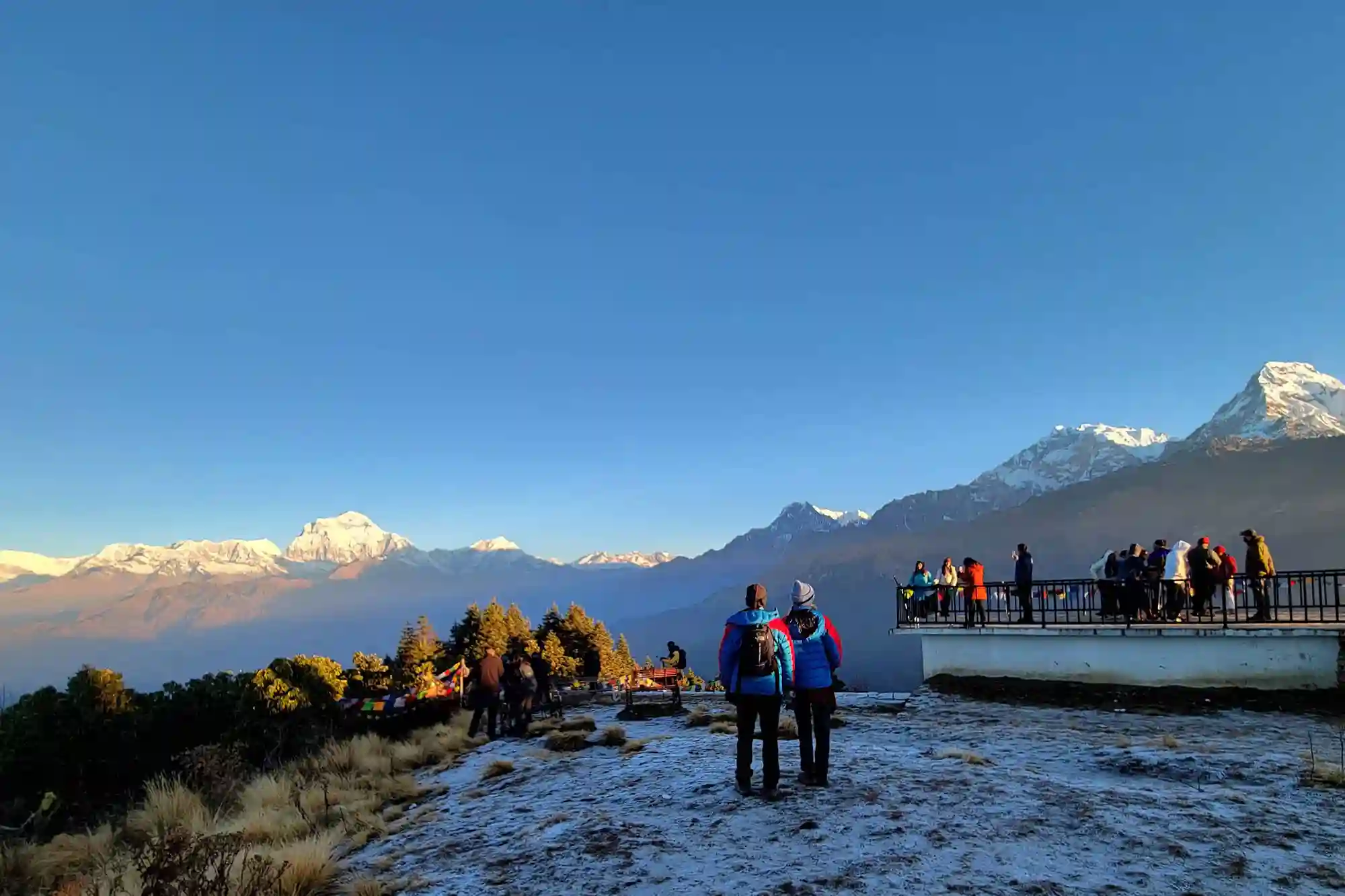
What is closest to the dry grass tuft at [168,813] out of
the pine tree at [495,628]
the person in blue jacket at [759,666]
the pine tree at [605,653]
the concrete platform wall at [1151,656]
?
the person in blue jacket at [759,666]

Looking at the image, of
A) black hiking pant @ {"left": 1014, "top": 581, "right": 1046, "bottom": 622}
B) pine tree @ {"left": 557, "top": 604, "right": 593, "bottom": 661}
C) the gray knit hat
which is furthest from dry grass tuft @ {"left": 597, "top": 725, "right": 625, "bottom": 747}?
pine tree @ {"left": 557, "top": 604, "right": 593, "bottom": 661}

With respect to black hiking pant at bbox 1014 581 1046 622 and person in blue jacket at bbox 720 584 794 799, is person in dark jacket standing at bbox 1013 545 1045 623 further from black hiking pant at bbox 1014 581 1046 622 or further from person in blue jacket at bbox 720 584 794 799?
person in blue jacket at bbox 720 584 794 799

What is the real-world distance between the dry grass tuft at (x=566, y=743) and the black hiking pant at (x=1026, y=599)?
10.7 m

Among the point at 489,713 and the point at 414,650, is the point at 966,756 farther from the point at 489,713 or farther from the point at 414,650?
the point at 414,650

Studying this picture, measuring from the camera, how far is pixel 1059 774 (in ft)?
31.8

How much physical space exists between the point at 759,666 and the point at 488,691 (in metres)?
9.30

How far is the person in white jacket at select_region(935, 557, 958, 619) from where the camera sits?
68.7 feet

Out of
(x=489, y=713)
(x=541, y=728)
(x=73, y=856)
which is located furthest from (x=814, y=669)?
(x=73, y=856)

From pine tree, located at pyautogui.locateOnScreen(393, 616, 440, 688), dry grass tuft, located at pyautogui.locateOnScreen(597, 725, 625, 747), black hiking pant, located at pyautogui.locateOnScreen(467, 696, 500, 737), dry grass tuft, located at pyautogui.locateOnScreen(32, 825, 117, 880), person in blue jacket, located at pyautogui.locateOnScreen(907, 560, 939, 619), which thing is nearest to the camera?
dry grass tuft, located at pyautogui.locateOnScreen(32, 825, 117, 880)

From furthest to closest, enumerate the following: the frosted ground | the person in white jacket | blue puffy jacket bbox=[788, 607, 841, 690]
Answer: the person in white jacket, blue puffy jacket bbox=[788, 607, 841, 690], the frosted ground

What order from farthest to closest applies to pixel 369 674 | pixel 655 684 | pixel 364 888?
pixel 369 674
pixel 655 684
pixel 364 888

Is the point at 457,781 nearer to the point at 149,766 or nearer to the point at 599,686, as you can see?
the point at 599,686

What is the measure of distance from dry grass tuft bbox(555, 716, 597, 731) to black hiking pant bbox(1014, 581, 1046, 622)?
10.00 metres

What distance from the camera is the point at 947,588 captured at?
2062cm
